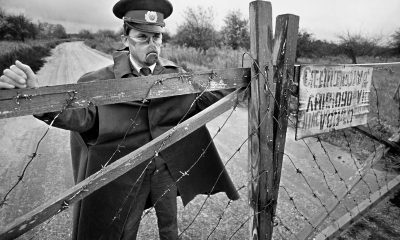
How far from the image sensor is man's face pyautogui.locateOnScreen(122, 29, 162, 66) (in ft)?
6.29

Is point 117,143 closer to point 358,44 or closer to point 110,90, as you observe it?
point 110,90

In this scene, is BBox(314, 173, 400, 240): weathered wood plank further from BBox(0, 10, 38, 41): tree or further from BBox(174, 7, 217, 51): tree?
BBox(0, 10, 38, 41): tree

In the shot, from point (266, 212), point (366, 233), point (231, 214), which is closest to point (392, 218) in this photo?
point (366, 233)

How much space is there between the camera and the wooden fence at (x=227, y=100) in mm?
1098

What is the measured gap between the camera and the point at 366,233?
283 centimetres

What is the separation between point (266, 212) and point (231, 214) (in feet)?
5.09

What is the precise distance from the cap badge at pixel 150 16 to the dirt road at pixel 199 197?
1570 mm

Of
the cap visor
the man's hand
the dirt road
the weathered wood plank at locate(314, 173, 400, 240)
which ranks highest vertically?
the cap visor

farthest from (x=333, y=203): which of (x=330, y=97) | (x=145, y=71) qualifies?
(x=145, y=71)

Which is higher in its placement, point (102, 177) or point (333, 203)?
point (102, 177)

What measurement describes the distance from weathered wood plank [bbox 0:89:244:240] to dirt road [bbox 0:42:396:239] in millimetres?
897

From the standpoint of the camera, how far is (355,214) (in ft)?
8.30

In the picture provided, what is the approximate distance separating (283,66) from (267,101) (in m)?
0.21

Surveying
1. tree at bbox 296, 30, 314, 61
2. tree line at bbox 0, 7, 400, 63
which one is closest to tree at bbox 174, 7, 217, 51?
tree line at bbox 0, 7, 400, 63
